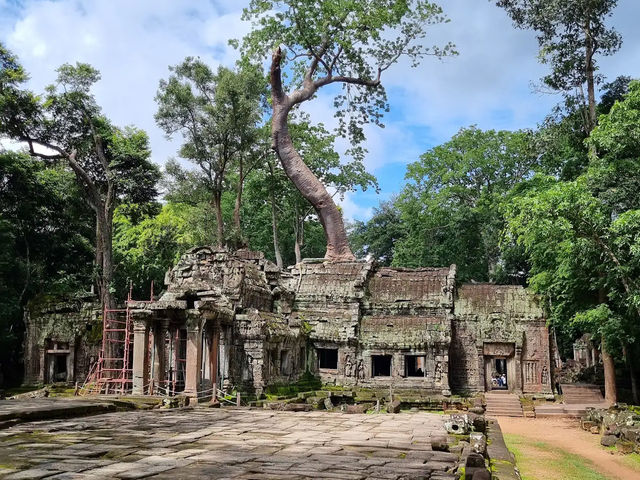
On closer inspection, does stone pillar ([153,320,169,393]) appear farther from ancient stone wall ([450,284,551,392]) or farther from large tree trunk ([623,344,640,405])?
large tree trunk ([623,344,640,405])

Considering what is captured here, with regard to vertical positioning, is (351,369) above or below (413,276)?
below

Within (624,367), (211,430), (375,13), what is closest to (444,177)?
(375,13)

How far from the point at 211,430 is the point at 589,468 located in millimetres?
9210

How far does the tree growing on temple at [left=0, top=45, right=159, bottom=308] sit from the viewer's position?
94.2ft

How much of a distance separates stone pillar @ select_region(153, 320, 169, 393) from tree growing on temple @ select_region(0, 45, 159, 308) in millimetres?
8878

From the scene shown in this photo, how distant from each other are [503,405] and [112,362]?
16510 mm

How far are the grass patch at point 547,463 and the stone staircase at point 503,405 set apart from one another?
614 centimetres

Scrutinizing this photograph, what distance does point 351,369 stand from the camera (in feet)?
90.7

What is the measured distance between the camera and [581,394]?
2648cm

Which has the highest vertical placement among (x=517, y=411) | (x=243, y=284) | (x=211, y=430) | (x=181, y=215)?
(x=181, y=215)

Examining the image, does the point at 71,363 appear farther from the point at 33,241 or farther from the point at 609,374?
the point at 609,374

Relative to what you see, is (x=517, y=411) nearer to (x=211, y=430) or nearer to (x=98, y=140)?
(x=211, y=430)

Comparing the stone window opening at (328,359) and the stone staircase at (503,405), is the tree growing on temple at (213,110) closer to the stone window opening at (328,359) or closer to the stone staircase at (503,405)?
the stone window opening at (328,359)

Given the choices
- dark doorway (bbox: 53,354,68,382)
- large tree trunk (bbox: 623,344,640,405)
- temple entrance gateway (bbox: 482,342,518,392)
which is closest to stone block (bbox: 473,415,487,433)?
large tree trunk (bbox: 623,344,640,405)
